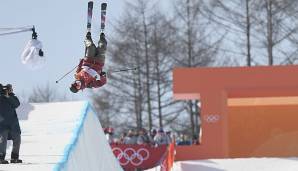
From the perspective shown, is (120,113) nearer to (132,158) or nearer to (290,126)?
(290,126)

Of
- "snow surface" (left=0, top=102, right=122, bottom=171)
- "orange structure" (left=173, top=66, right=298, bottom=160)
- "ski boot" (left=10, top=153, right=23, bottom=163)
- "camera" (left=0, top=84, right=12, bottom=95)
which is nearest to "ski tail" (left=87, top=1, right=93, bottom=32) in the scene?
"snow surface" (left=0, top=102, right=122, bottom=171)

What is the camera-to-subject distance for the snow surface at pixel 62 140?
11.6 meters

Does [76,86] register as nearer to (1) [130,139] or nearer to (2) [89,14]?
(2) [89,14]

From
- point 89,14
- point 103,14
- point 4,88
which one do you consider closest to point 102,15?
point 103,14

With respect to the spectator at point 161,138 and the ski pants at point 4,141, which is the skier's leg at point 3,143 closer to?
the ski pants at point 4,141

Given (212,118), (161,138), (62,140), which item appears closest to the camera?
(62,140)

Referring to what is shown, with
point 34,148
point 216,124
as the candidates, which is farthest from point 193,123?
point 34,148

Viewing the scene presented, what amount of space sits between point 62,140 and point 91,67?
1.47 metres

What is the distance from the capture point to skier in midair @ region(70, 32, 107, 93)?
13656 mm

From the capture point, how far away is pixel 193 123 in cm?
3797

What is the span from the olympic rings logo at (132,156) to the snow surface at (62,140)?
20.0 feet

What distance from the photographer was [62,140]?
43.7 feet

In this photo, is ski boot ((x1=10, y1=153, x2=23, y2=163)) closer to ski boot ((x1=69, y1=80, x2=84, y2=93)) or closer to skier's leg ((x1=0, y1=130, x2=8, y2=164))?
skier's leg ((x1=0, y1=130, x2=8, y2=164))

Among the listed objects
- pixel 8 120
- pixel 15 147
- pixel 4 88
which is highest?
pixel 4 88
